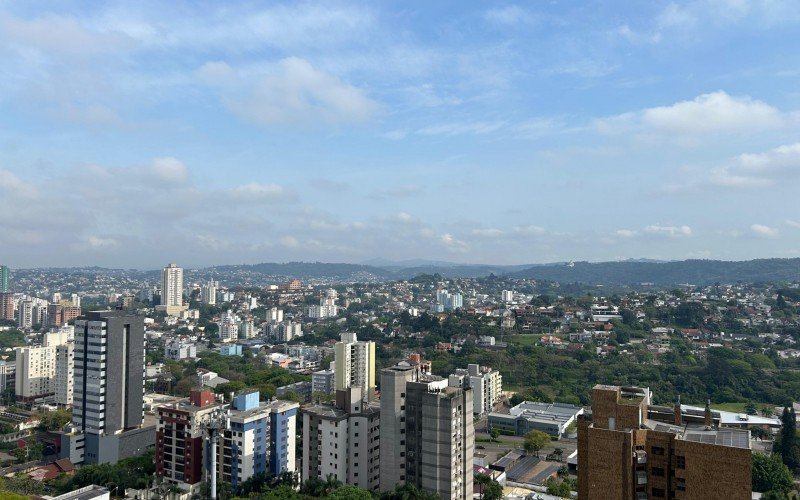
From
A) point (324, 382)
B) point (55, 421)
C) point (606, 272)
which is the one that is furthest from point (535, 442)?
point (606, 272)

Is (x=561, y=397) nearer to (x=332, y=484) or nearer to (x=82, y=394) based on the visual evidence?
(x=332, y=484)

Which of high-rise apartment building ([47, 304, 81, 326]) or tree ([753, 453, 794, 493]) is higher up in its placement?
high-rise apartment building ([47, 304, 81, 326])

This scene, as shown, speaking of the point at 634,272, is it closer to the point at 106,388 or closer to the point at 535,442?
the point at 535,442

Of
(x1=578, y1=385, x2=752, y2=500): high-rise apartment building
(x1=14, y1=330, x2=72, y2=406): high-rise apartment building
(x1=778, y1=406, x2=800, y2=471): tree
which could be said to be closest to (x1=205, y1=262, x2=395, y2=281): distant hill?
(x1=14, y1=330, x2=72, y2=406): high-rise apartment building

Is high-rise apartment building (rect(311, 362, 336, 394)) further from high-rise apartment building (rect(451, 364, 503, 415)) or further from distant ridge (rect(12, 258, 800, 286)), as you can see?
distant ridge (rect(12, 258, 800, 286))

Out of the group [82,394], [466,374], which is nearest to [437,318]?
[466,374]
